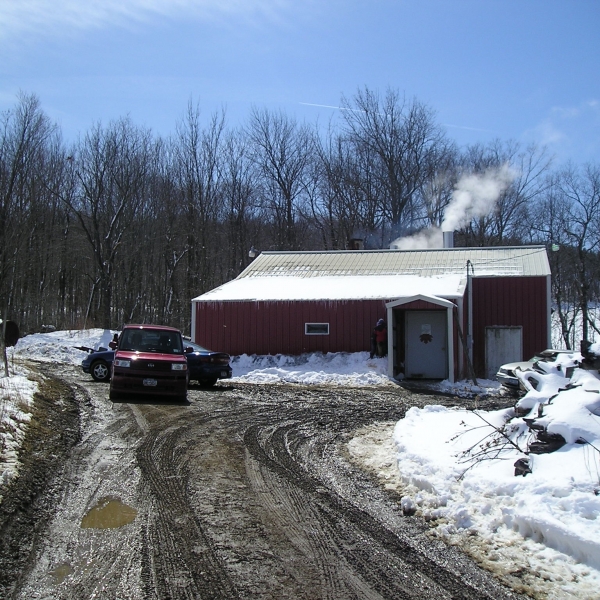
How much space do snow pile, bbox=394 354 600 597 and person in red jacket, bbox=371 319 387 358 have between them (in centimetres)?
1239

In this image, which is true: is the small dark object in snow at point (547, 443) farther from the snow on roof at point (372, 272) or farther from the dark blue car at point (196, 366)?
the snow on roof at point (372, 272)

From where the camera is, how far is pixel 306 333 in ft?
76.8

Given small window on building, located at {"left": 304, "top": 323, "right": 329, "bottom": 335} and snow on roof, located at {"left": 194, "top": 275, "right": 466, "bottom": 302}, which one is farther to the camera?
small window on building, located at {"left": 304, "top": 323, "right": 329, "bottom": 335}

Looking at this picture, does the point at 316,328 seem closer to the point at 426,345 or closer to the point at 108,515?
the point at 426,345

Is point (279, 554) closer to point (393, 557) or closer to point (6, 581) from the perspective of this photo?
point (393, 557)

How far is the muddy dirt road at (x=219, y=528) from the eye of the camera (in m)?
4.48

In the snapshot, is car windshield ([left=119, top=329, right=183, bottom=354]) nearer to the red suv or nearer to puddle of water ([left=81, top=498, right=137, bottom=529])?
the red suv

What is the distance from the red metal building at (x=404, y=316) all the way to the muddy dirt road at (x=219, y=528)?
11.9 metres

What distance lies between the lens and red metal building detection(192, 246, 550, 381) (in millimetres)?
21750

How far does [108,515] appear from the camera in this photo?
236 inches

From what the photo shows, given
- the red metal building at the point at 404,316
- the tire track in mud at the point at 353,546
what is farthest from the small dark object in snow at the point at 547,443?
the red metal building at the point at 404,316

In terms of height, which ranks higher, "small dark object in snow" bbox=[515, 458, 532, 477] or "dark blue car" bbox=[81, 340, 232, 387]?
"dark blue car" bbox=[81, 340, 232, 387]

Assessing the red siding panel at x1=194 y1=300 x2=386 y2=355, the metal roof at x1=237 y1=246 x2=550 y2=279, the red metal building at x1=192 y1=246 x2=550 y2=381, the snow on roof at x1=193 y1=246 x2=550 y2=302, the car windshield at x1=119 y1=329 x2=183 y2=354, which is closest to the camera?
the car windshield at x1=119 y1=329 x2=183 y2=354

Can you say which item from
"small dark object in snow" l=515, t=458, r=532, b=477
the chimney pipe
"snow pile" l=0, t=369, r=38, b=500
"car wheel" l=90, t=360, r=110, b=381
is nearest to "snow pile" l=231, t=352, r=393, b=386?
"car wheel" l=90, t=360, r=110, b=381
